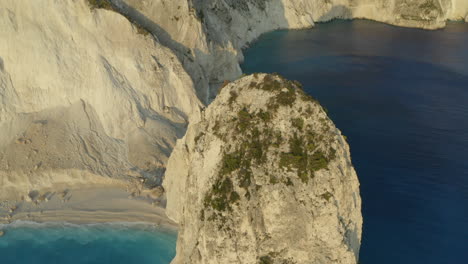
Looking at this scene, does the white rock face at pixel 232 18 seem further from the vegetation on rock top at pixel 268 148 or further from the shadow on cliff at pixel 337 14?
the vegetation on rock top at pixel 268 148

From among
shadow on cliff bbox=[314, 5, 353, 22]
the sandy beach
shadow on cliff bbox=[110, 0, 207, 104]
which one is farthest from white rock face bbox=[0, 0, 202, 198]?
shadow on cliff bbox=[314, 5, 353, 22]

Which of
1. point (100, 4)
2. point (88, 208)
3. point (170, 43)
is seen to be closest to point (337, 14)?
point (170, 43)

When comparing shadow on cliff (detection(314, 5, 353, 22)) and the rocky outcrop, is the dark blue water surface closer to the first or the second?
shadow on cliff (detection(314, 5, 353, 22))

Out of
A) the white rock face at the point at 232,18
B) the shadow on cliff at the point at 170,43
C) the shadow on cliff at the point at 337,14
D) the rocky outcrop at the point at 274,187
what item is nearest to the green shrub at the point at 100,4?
the shadow on cliff at the point at 170,43

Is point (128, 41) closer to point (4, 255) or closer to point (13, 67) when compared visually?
point (13, 67)

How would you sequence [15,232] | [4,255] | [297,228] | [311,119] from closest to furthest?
[297,228], [311,119], [4,255], [15,232]

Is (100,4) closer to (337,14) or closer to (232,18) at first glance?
(232,18)

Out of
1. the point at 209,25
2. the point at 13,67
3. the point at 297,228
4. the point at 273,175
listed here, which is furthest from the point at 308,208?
the point at 209,25
